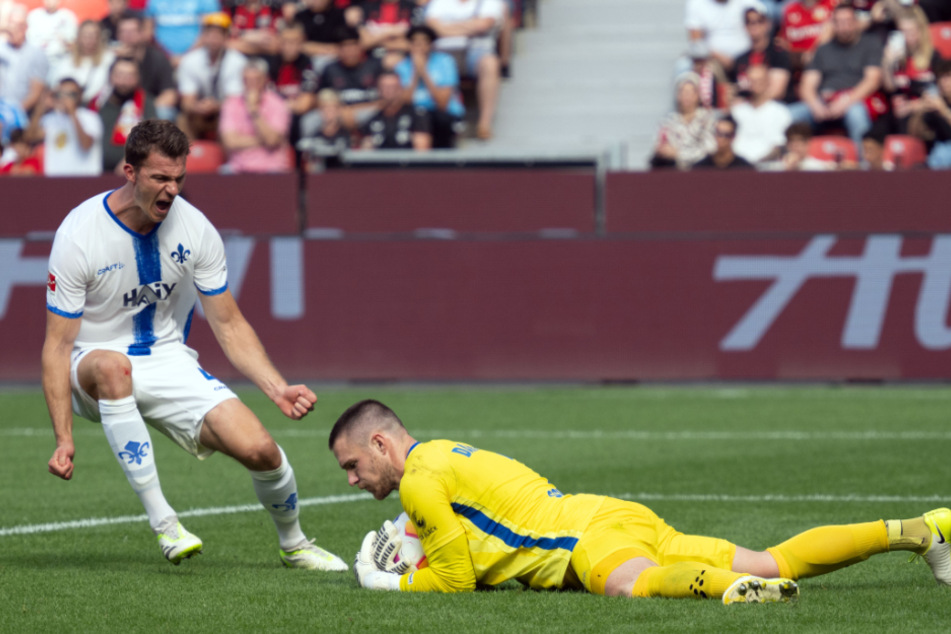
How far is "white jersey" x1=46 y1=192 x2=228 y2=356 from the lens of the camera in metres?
5.77

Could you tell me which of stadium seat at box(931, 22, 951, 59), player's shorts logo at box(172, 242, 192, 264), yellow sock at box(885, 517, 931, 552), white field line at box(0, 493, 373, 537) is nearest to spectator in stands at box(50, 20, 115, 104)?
stadium seat at box(931, 22, 951, 59)

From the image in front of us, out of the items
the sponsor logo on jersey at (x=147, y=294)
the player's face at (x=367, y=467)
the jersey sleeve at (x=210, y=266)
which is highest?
the jersey sleeve at (x=210, y=266)

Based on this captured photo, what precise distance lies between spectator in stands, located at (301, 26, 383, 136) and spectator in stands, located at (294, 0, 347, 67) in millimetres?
609

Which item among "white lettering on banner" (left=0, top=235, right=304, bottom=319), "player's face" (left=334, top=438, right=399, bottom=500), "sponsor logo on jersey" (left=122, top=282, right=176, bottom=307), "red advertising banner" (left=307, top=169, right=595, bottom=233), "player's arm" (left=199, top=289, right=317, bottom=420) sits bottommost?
"white lettering on banner" (left=0, top=235, right=304, bottom=319)

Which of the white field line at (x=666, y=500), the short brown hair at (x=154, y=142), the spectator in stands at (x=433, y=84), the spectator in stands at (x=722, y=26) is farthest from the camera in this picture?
the spectator in stands at (x=722, y=26)

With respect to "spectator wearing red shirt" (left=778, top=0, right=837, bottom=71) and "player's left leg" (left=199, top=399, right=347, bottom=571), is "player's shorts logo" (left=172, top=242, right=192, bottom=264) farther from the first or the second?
"spectator wearing red shirt" (left=778, top=0, right=837, bottom=71)

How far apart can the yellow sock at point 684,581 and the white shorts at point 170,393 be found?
2085mm

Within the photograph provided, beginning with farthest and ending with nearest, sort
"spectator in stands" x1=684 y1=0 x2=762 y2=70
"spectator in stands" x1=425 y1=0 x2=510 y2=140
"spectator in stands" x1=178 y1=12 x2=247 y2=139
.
Result: 1. "spectator in stands" x1=425 y1=0 x2=510 y2=140
2. "spectator in stands" x1=684 y1=0 x2=762 y2=70
3. "spectator in stands" x1=178 y1=12 x2=247 y2=139

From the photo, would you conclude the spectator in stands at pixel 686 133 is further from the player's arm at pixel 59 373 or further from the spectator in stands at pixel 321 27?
the player's arm at pixel 59 373

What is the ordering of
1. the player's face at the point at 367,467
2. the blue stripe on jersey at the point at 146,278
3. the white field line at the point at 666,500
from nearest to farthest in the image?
1. the player's face at the point at 367,467
2. the blue stripe on jersey at the point at 146,278
3. the white field line at the point at 666,500

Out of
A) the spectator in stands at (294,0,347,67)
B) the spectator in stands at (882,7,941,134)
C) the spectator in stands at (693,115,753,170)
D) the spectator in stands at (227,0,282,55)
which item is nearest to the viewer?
the spectator in stands at (693,115,753,170)

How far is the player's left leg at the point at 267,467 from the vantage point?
5805mm

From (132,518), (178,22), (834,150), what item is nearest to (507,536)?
(132,518)

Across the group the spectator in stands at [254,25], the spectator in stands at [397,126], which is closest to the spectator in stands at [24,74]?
the spectator in stands at [254,25]
